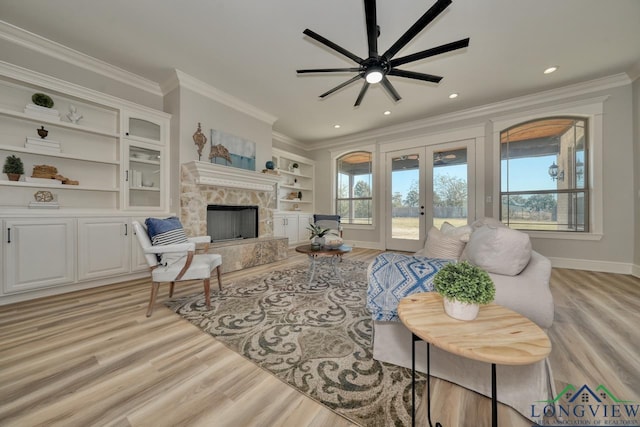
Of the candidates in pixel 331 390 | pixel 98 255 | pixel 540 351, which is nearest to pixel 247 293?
pixel 331 390

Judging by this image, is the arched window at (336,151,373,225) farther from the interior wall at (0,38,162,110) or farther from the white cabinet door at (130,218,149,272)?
the white cabinet door at (130,218,149,272)

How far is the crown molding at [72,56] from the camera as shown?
2.49 meters

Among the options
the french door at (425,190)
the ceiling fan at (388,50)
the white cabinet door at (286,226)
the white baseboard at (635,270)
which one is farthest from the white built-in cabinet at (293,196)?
the white baseboard at (635,270)

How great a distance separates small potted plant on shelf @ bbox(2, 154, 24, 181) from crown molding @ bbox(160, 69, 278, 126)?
6.62 ft

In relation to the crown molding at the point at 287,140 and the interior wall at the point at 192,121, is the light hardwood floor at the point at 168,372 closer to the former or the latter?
the interior wall at the point at 192,121

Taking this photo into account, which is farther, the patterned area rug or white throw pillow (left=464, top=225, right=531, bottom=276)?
white throw pillow (left=464, top=225, right=531, bottom=276)

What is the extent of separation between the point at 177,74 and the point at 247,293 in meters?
3.30

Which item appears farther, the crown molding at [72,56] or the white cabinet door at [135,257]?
the white cabinet door at [135,257]

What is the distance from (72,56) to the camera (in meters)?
2.87

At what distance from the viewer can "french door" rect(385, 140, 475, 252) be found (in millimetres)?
4578

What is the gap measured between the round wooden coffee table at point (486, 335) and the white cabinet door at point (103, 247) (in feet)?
11.8
